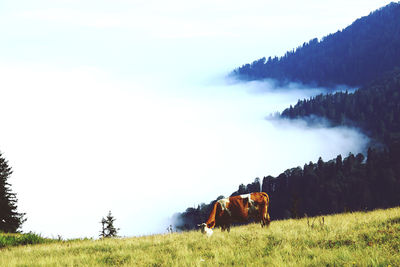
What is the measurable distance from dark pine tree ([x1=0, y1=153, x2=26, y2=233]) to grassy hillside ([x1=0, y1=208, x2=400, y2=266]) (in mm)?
41044

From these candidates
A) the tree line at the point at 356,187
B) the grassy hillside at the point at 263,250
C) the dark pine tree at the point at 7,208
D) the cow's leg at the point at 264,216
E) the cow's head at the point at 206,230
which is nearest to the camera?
the grassy hillside at the point at 263,250

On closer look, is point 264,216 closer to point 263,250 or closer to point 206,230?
point 206,230

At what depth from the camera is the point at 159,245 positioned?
1330 centimetres

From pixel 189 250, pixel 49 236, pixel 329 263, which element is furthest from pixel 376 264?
pixel 49 236

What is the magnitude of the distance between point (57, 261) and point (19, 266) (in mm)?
1143

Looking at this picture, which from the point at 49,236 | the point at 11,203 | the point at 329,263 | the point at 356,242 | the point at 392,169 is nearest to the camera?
the point at 329,263

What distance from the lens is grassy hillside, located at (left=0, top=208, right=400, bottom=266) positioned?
8.96m

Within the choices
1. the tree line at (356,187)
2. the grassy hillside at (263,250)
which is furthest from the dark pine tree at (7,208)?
the tree line at (356,187)

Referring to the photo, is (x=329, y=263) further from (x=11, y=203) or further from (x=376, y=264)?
(x=11, y=203)

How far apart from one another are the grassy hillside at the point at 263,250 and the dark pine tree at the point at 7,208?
41.0m

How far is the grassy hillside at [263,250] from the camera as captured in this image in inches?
353

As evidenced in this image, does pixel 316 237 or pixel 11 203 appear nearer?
pixel 316 237

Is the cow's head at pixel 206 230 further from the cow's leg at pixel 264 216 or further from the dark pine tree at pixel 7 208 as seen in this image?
the dark pine tree at pixel 7 208

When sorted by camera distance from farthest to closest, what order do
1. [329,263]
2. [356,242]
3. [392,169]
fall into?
[392,169] < [356,242] < [329,263]
